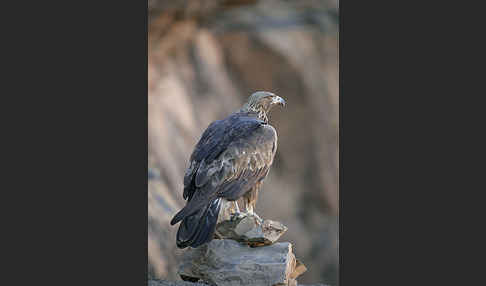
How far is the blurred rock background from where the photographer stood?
9.36m

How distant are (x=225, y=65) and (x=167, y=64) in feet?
2.47

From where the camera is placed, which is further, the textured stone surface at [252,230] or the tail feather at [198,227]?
the textured stone surface at [252,230]

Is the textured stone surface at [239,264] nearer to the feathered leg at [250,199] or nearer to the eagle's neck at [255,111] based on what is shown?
the feathered leg at [250,199]

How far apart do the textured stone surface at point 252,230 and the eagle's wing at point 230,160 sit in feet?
1.02

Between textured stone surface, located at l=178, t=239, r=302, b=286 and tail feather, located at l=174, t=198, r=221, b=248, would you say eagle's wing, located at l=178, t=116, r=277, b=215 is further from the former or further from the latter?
textured stone surface, located at l=178, t=239, r=302, b=286

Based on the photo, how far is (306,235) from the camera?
945 centimetres

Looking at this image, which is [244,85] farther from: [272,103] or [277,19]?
[272,103]

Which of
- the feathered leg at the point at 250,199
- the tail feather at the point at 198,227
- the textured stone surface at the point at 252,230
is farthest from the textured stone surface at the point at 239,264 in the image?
the tail feather at the point at 198,227

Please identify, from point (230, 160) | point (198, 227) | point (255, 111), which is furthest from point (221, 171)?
point (255, 111)

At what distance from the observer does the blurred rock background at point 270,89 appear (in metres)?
9.36

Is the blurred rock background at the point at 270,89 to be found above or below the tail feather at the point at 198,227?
above

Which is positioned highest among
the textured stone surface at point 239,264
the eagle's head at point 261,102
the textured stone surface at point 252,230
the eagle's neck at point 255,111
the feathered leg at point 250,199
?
the eagle's head at point 261,102

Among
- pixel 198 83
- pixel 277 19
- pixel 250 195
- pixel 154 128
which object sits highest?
pixel 277 19

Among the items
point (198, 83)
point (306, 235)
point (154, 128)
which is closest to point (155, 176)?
point (154, 128)
